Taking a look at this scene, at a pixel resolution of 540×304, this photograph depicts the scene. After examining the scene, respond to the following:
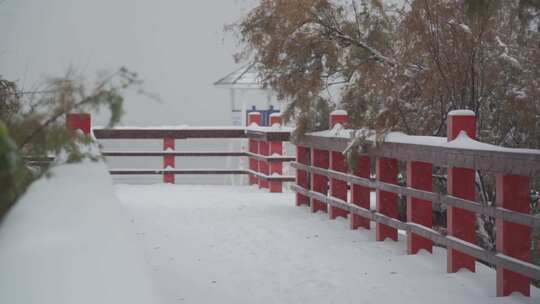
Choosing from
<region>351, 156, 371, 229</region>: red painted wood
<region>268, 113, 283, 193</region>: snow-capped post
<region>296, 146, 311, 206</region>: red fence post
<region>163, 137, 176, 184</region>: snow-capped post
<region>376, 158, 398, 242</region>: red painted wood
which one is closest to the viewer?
<region>376, 158, 398, 242</region>: red painted wood

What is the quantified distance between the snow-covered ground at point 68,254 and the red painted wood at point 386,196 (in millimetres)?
5476

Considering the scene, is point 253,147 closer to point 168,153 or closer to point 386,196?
point 168,153

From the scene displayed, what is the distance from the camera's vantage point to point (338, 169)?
30.9 ft

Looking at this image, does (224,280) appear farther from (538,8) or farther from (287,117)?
(287,117)

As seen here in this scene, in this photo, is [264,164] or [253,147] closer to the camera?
[264,164]

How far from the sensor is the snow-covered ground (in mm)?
1564

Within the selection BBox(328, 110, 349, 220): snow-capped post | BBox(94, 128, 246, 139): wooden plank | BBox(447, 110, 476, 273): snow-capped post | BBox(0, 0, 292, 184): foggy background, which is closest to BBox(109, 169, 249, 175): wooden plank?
BBox(94, 128, 246, 139): wooden plank

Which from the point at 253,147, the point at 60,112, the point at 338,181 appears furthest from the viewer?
the point at 253,147

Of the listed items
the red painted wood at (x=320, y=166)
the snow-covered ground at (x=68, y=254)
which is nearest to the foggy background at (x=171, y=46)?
the red painted wood at (x=320, y=166)

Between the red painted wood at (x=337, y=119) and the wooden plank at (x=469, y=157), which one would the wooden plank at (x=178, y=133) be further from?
the wooden plank at (x=469, y=157)

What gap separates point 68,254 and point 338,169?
7767 mm

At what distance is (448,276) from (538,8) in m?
2.08

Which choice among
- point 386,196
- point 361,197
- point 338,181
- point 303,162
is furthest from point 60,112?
point 303,162

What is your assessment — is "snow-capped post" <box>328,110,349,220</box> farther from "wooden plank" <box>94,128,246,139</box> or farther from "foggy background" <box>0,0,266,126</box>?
"foggy background" <box>0,0,266,126</box>
